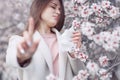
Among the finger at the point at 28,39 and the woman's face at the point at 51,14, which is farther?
the woman's face at the point at 51,14

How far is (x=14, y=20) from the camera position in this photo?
255 cm

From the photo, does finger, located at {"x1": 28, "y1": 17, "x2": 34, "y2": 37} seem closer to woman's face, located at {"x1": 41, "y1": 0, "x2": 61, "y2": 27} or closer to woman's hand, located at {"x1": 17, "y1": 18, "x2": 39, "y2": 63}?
woman's hand, located at {"x1": 17, "y1": 18, "x2": 39, "y2": 63}

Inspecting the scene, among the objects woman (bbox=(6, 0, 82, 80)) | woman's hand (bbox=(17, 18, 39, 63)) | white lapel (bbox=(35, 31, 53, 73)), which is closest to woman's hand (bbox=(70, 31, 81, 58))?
woman (bbox=(6, 0, 82, 80))

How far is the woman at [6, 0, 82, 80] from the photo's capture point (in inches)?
87.9

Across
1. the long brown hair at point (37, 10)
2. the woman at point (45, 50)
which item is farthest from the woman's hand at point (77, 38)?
the long brown hair at point (37, 10)

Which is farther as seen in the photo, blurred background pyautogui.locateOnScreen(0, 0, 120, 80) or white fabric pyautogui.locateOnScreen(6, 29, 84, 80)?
blurred background pyautogui.locateOnScreen(0, 0, 120, 80)

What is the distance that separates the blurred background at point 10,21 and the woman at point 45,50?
0.12 m

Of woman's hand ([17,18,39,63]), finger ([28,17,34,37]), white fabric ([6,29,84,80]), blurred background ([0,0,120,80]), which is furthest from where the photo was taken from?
blurred background ([0,0,120,80])

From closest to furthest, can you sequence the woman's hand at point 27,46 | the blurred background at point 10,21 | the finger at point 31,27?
the woman's hand at point 27,46 → the finger at point 31,27 → the blurred background at point 10,21

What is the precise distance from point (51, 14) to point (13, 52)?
0.32 meters

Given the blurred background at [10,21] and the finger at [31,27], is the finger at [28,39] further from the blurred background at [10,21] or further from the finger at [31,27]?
the blurred background at [10,21]

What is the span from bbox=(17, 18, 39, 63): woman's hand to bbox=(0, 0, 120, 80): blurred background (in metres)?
0.26

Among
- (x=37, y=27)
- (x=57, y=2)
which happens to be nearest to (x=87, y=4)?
(x=57, y=2)

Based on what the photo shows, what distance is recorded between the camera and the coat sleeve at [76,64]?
2.30 m
